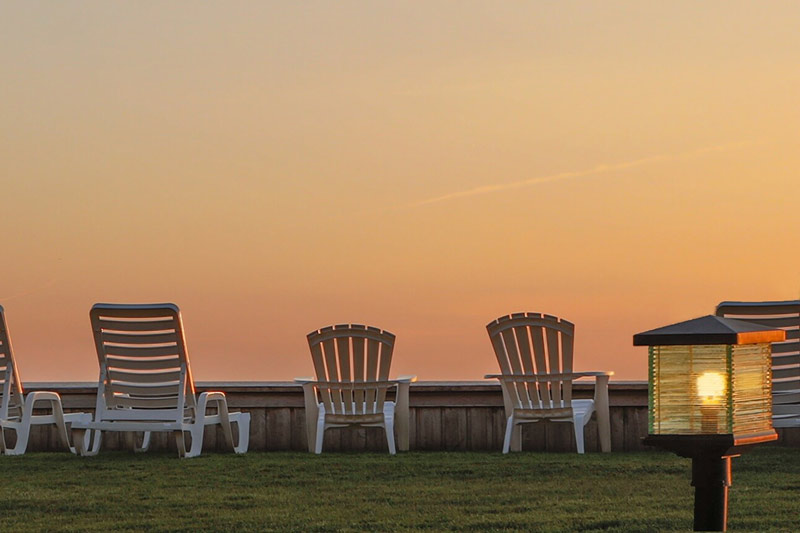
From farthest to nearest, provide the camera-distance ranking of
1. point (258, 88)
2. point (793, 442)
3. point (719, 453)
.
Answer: point (258, 88) → point (793, 442) → point (719, 453)

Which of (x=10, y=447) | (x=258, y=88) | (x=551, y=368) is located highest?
(x=258, y=88)

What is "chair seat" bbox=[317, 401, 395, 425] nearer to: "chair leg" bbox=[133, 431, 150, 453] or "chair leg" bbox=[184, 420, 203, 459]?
"chair leg" bbox=[184, 420, 203, 459]

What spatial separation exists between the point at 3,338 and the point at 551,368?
388 centimetres

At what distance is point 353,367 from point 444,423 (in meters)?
0.88

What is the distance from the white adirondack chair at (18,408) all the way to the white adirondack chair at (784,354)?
4.67 meters

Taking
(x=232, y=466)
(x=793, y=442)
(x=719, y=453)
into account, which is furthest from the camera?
(x=793, y=442)

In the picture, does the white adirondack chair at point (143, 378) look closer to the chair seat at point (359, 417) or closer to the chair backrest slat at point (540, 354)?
the chair seat at point (359, 417)

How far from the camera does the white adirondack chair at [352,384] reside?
8.68 meters

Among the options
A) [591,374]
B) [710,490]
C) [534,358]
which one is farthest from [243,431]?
[710,490]

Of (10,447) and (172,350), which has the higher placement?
(172,350)

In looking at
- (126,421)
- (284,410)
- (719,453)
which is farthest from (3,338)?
(719,453)

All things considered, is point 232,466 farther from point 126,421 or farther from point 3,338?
point 3,338

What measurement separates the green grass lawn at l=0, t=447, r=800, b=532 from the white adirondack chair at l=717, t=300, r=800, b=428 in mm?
325

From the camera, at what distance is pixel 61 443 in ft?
31.8
